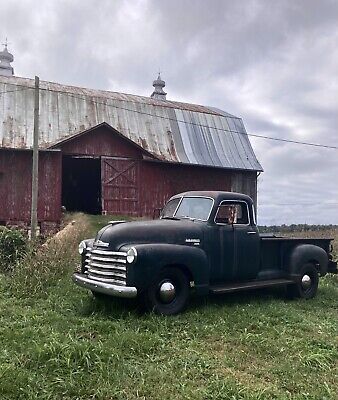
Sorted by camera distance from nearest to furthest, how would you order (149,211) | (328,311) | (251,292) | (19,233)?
(328,311) < (251,292) < (19,233) < (149,211)

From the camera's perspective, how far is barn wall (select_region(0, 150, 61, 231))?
17500 millimetres

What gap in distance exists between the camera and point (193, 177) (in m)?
21.6

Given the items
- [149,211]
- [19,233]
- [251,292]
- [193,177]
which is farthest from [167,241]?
[193,177]

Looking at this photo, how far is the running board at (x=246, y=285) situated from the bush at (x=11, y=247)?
5.25 meters

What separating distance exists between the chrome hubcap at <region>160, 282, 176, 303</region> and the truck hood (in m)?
0.71

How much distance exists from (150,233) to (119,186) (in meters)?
12.6

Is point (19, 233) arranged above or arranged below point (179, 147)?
below

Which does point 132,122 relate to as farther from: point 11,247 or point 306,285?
point 306,285

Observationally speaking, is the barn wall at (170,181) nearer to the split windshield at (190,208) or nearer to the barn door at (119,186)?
the barn door at (119,186)

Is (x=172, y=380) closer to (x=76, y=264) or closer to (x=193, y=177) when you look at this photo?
(x=76, y=264)

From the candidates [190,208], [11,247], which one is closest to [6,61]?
[11,247]

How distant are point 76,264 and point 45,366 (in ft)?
15.6

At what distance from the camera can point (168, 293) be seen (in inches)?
256

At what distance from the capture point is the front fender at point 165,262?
6.23 m
